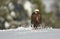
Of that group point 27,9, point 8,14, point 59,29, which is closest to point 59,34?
point 59,29

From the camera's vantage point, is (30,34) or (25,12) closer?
(30,34)

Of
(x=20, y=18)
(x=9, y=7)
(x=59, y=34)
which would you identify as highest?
(x=9, y=7)

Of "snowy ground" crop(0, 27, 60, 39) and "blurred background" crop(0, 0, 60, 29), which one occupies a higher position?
"blurred background" crop(0, 0, 60, 29)

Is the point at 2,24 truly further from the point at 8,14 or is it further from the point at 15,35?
the point at 15,35

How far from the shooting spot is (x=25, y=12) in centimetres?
122

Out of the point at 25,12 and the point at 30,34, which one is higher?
the point at 25,12

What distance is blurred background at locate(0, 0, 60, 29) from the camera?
3.93 feet

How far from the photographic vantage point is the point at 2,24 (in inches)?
47.4

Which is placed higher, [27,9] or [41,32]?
[27,9]

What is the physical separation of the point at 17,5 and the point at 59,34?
48 centimetres

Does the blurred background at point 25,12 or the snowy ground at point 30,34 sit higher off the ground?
the blurred background at point 25,12

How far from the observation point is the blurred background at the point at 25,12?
3.93 ft

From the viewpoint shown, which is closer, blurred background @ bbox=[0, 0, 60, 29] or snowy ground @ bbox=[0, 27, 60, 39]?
snowy ground @ bbox=[0, 27, 60, 39]

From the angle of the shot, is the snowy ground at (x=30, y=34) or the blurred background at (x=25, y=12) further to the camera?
the blurred background at (x=25, y=12)
